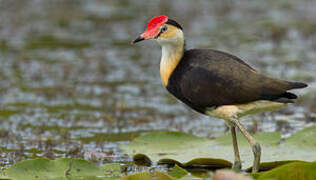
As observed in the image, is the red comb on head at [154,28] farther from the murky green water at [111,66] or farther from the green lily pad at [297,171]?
the green lily pad at [297,171]

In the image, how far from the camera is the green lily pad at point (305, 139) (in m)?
6.41

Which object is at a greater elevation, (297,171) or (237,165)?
(297,171)

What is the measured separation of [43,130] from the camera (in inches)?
314

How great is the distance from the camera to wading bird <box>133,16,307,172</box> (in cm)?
571

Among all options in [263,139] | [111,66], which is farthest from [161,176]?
[111,66]

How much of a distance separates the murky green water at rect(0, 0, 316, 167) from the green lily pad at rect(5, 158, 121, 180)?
1205 mm

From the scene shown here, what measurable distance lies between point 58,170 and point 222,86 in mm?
1585

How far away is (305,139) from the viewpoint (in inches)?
255

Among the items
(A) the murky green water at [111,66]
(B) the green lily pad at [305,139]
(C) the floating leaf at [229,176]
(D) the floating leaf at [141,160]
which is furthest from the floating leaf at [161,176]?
(B) the green lily pad at [305,139]

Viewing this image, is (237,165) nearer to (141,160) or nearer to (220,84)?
(220,84)

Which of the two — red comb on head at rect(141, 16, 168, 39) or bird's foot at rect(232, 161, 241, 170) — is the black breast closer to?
red comb on head at rect(141, 16, 168, 39)

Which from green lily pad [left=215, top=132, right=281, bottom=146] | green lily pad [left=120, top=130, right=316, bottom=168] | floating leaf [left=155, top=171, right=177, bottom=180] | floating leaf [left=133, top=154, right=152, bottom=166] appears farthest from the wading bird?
floating leaf [left=155, top=171, right=177, bottom=180]

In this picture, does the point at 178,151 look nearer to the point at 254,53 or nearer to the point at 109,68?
the point at 109,68

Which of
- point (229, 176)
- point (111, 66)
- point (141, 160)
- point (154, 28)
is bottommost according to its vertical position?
point (141, 160)
